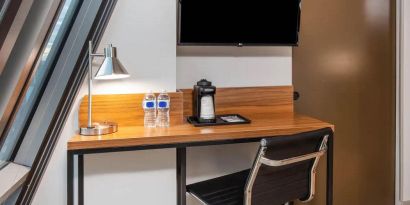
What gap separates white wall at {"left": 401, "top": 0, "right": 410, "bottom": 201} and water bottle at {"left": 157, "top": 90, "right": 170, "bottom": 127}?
6.24 feet

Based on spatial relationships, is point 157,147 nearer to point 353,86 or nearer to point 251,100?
point 251,100

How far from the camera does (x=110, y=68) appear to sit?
148cm

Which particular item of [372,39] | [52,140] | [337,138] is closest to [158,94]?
[52,140]

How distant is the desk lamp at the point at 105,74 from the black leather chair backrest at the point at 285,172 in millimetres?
727

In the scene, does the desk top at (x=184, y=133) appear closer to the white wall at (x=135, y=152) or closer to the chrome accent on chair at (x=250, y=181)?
the white wall at (x=135, y=152)

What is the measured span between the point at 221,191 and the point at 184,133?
35 cm

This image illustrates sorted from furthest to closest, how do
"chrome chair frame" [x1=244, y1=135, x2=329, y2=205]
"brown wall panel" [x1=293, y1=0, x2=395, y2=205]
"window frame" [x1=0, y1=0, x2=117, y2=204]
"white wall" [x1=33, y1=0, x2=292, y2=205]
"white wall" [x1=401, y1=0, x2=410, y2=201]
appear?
"white wall" [x1=401, y1=0, x2=410, y2=201] < "brown wall panel" [x1=293, y1=0, x2=395, y2=205] < "white wall" [x1=33, y1=0, x2=292, y2=205] < "chrome chair frame" [x1=244, y1=135, x2=329, y2=205] < "window frame" [x1=0, y1=0, x2=117, y2=204]

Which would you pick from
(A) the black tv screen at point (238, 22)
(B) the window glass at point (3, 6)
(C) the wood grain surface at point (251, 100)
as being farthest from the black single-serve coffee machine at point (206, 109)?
(B) the window glass at point (3, 6)

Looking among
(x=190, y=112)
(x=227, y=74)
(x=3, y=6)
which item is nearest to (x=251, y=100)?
(x=227, y=74)

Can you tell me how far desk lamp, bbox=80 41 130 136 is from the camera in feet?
4.83

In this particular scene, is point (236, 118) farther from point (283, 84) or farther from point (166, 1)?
point (166, 1)

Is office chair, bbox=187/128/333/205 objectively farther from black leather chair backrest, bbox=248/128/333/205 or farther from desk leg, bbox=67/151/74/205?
desk leg, bbox=67/151/74/205

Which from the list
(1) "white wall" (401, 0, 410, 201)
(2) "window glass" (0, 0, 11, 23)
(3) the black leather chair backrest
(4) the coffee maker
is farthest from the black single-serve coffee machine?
(1) "white wall" (401, 0, 410, 201)

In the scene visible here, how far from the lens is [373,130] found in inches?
102
